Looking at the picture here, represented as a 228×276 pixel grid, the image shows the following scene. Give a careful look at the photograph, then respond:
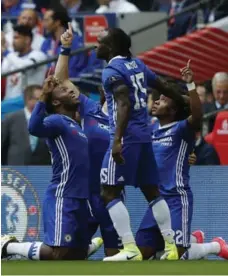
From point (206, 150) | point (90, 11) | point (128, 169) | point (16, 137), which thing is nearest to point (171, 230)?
point (128, 169)

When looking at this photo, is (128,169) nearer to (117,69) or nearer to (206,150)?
(117,69)

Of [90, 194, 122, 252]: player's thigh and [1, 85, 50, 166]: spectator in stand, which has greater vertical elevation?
[1, 85, 50, 166]: spectator in stand

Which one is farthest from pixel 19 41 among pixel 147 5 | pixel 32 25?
pixel 147 5

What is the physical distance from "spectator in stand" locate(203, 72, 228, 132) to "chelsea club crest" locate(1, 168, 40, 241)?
317 cm

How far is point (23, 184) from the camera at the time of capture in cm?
1588

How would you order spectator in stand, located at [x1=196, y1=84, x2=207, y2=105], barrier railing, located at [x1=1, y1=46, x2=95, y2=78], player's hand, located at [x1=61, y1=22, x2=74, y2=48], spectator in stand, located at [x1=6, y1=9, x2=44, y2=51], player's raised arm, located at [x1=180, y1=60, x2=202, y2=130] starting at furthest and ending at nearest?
spectator in stand, located at [x1=6, y1=9, x2=44, y2=51], barrier railing, located at [x1=1, y1=46, x2=95, y2=78], spectator in stand, located at [x1=196, y1=84, x2=207, y2=105], player's hand, located at [x1=61, y1=22, x2=74, y2=48], player's raised arm, located at [x1=180, y1=60, x2=202, y2=130]

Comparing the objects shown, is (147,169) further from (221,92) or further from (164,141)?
(221,92)

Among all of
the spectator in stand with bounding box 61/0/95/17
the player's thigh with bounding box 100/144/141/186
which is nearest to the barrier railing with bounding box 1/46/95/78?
the spectator in stand with bounding box 61/0/95/17

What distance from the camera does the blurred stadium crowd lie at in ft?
58.2

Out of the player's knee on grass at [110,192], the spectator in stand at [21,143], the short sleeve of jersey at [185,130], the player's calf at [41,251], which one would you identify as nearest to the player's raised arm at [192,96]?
the short sleeve of jersey at [185,130]

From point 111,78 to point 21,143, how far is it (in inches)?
189

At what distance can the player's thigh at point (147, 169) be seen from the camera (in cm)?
1333

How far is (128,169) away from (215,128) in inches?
169

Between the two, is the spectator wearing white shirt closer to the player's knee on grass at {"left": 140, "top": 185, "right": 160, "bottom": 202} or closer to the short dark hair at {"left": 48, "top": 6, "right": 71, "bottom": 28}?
the short dark hair at {"left": 48, "top": 6, "right": 71, "bottom": 28}
